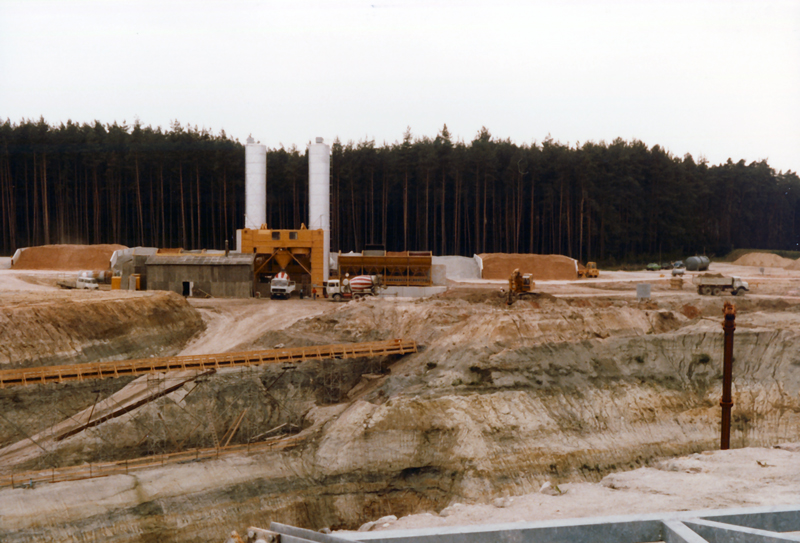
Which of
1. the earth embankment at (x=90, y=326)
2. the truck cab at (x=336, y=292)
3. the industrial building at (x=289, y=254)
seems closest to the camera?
the earth embankment at (x=90, y=326)

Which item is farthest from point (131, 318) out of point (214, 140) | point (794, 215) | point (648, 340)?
point (794, 215)

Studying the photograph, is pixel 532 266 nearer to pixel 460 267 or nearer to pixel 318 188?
pixel 460 267

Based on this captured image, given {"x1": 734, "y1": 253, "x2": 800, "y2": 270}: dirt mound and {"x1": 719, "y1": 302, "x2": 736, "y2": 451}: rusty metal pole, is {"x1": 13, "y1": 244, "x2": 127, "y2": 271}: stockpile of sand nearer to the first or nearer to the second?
{"x1": 719, "y1": 302, "x2": 736, "y2": 451}: rusty metal pole

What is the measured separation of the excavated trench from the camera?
19.7 m

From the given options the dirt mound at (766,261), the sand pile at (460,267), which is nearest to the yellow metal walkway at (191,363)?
the sand pile at (460,267)

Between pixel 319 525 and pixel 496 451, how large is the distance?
684cm

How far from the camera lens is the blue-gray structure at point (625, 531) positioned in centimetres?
654

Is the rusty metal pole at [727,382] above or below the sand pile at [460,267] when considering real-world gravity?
below

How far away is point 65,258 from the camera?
6069cm

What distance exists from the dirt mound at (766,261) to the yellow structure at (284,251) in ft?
187

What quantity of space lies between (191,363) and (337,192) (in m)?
49.3

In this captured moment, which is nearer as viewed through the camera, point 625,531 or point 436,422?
point 625,531

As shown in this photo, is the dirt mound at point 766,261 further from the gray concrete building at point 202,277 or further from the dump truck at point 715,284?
the gray concrete building at point 202,277

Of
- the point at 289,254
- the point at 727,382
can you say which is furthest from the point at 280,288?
the point at 727,382
